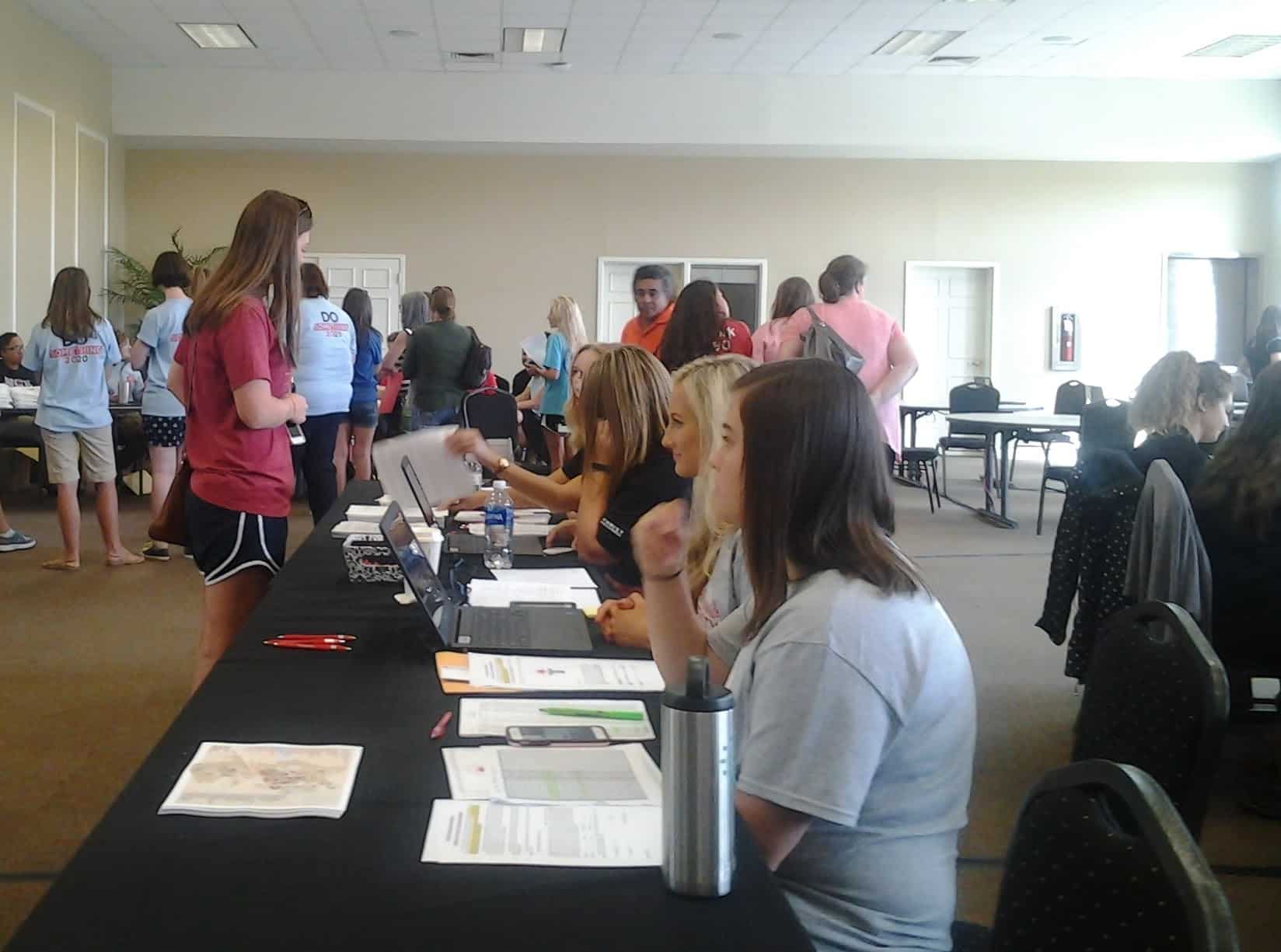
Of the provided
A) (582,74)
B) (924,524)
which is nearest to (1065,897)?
(924,524)

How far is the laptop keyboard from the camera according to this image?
6.70ft

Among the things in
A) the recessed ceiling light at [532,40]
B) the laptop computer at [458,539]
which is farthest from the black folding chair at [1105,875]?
the recessed ceiling light at [532,40]

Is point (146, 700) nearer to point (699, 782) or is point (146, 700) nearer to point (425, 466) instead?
point (425, 466)

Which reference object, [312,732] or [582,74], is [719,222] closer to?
[582,74]

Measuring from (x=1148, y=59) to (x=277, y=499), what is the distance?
10.0 m

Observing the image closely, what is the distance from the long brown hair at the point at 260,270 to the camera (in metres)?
2.66

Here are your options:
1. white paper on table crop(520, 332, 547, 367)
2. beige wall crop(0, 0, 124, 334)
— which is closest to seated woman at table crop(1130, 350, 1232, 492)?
white paper on table crop(520, 332, 547, 367)

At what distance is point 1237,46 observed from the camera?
33.0 ft

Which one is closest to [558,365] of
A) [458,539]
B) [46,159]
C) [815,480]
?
[458,539]

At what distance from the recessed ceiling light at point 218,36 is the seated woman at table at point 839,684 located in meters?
9.39

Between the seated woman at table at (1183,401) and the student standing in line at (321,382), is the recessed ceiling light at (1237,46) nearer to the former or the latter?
the seated woman at table at (1183,401)

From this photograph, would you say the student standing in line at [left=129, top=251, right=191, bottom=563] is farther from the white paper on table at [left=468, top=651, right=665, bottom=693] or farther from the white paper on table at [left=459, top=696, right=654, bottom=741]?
the white paper on table at [left=459, top=696, right=654, bottom=741]

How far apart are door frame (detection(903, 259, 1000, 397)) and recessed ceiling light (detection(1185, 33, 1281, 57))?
8.85 feet

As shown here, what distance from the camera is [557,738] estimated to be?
1.52m
